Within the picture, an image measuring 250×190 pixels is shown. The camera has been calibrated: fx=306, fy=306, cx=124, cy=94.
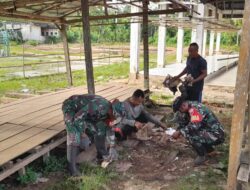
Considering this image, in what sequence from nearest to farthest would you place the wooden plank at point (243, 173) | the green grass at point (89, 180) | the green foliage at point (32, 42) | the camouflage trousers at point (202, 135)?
the wooden plank at point (243, 173) → the green grass at point (89, 180) → the camouflage trousers at point (202, 135) → the green foliage at point (32, 42)

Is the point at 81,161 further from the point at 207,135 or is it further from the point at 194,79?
the point at 194,79

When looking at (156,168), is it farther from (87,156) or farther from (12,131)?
(12,131)

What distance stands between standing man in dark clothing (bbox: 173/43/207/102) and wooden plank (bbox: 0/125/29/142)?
2848mm

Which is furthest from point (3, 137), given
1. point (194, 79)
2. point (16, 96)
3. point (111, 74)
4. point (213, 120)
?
point (111, 74)

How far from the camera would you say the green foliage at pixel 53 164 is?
4.21m

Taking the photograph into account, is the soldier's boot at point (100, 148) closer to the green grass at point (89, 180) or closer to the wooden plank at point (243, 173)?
the green grass at point (89, 180)

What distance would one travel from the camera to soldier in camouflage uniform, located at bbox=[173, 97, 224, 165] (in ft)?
14.0

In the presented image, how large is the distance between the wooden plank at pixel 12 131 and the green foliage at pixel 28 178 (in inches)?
23.0

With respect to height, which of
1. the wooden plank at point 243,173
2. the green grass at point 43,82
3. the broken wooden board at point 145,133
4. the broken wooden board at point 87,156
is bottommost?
the green grass at point 43,82

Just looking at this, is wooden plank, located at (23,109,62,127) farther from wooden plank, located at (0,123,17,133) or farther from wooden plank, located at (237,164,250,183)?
wooden plank, located at (237,164,250,183)

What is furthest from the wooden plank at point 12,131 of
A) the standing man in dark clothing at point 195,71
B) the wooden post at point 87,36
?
the standing man in dark clothing at point 195,71

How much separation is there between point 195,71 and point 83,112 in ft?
8.80

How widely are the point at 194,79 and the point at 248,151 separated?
2257 mm

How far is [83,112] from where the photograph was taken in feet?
12.9
